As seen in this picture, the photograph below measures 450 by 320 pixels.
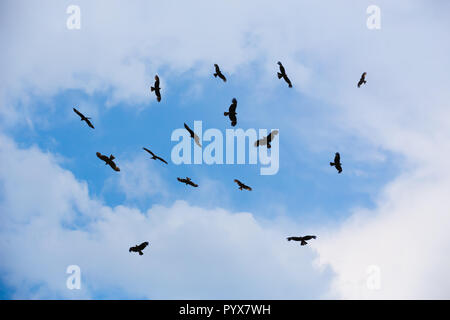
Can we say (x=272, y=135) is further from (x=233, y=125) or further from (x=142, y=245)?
(x=142, y=245)

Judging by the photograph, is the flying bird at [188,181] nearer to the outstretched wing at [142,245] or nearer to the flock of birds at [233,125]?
the flock of birds at [233,125]

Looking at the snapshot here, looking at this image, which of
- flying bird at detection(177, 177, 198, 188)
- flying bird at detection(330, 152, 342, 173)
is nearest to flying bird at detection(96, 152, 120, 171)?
flying bird at detection(177, 177, 198, 188)

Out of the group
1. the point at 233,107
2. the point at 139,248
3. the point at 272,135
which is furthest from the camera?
the point at 272,135

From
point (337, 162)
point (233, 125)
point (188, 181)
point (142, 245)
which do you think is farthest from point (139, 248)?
point (337, 162)

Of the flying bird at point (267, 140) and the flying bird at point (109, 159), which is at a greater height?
the flying bird at point (267, 140)

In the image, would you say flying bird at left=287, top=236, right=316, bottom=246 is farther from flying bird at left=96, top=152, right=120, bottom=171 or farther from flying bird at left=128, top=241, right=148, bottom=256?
flying bird at left=96, top=152, right=120, bottom=171

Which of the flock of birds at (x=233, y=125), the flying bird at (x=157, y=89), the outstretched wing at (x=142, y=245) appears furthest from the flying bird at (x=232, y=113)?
the outstretched wing at (x=142, y=245)

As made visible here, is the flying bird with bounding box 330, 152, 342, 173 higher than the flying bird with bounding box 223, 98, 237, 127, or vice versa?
the flying bird with bounding box 223, 98, 237, 127

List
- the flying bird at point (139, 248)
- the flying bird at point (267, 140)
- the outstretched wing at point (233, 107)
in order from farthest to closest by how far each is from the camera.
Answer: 1. the flying bird at point (267, 140)
2. the flying bird at point (139, 248)
3. the outstretched wing at point (233, 107)
